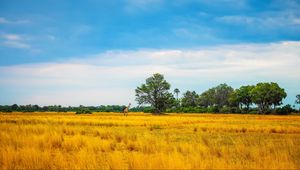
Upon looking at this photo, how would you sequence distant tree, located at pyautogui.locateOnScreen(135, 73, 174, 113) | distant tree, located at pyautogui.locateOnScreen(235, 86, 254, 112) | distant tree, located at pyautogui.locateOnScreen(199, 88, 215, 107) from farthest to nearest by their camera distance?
1. distant tree, located at pyautogui.locateOnScreen(199, 88, 215, 107)
2. distant tree, located at pyautogui.locateOnScreen(235, 86, 254, 112)
3. distant tree, located at pyautogui.locateOnScreen(135, 73, 174, 113)

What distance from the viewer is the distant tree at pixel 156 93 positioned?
295 feet

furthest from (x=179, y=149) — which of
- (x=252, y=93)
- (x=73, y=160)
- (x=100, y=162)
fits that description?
(x=252, y=93)

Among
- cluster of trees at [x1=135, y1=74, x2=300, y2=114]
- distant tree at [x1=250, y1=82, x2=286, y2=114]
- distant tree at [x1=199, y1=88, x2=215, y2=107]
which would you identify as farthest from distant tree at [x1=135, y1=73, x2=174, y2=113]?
distant tree at [x1=199, y1=88, x2=215, y2=107]

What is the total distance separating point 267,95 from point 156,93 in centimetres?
3938

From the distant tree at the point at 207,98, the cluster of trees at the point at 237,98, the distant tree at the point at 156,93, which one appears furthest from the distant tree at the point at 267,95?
the distant tree at the point at 207,98

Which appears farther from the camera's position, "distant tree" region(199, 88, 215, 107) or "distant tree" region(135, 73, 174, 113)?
"distant tree" region(199, 88, 215, 107)

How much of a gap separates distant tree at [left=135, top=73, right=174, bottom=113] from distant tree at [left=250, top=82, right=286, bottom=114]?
34.2 meters

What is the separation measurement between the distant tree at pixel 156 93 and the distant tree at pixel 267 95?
3424 centimetres

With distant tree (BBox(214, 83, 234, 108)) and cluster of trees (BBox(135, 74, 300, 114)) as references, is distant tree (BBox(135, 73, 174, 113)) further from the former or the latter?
distant tree (BBox(214, 83, 234, 108))

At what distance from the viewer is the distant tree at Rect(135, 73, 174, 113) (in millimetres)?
89812

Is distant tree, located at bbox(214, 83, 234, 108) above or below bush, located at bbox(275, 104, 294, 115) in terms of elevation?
above

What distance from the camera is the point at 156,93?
3580 inches

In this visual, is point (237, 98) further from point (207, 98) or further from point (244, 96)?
point (207, 98)

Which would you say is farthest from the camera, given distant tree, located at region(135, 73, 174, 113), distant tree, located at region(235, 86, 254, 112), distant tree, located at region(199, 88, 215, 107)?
distant tree, located at region(199, 88, 215, 107)
